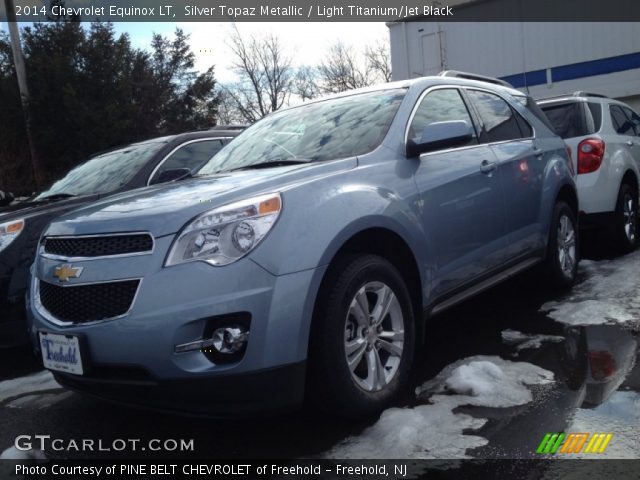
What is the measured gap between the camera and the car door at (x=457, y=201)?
136 inches

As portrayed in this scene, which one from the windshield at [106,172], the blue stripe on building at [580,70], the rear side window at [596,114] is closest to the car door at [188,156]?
the windshield at [106,172]

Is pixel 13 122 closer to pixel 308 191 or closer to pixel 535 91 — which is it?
pixel 535 91

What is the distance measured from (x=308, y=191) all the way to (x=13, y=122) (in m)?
17.1

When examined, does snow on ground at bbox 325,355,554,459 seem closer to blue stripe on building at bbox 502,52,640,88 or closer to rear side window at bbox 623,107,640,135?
rear side window at bbox 623,107,640,135

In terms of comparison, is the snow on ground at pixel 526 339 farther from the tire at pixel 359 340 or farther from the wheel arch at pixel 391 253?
the tire at pixel 359 340

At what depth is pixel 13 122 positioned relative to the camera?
17.3 meters

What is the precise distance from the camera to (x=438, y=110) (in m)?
3.96

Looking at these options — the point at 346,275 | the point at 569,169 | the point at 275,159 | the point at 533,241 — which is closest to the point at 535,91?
the point at 569,169

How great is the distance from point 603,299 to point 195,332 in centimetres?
344

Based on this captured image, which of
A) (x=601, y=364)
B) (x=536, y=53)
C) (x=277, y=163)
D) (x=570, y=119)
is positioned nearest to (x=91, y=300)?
(x=277, y=163)

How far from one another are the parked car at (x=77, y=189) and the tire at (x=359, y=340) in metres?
2.12

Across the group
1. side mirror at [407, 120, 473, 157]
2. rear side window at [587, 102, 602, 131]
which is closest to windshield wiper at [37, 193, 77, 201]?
side mirror at [407, 120, 473, 157]

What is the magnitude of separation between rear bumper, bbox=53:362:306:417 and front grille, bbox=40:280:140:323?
0.28m

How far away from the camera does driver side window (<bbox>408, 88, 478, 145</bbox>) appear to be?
370 centimetres
